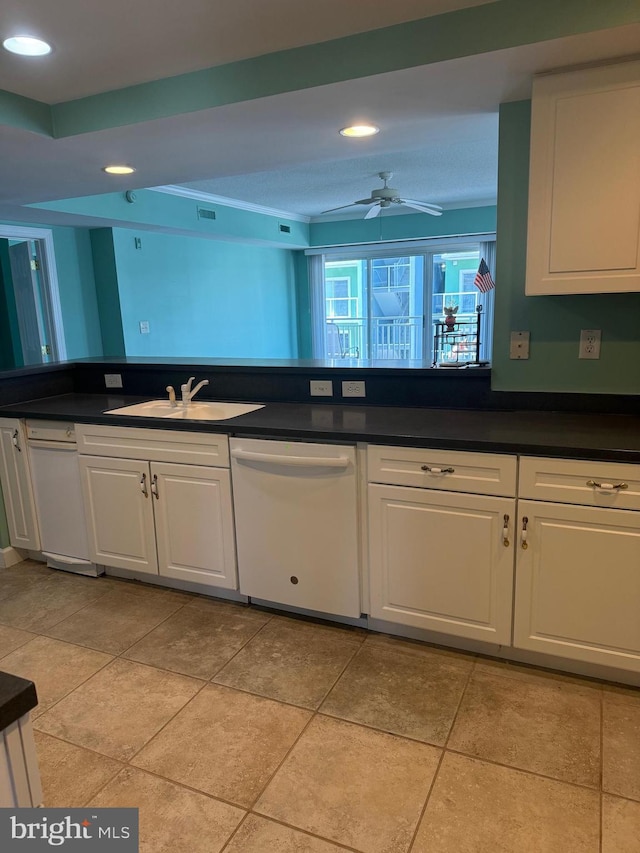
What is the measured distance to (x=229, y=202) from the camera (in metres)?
6.34

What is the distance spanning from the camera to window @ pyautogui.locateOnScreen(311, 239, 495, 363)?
26.2ft

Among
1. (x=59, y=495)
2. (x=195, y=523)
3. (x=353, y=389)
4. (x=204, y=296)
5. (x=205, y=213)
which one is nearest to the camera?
(x=195, y=523)

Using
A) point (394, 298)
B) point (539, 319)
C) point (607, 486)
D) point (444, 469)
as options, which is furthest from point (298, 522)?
point (394, 298)

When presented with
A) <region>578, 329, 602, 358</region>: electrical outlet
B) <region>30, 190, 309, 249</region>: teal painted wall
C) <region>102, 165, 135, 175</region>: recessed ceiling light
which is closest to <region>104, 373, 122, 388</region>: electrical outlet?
<region>102, 165, 135, 175</region>: recessed ceiling light

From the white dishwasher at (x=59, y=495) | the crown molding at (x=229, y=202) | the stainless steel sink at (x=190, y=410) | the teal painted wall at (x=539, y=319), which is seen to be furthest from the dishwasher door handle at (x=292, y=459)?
the crown molding at (x=229, y=202)

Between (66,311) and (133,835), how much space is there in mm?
5036

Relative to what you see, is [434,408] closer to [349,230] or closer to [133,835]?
[133,835]

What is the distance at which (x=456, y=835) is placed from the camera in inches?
61.5

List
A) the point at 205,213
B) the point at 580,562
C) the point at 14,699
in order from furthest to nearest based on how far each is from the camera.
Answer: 1. the point at 205,213
2. the point at 580,562
3. the point at 14,699

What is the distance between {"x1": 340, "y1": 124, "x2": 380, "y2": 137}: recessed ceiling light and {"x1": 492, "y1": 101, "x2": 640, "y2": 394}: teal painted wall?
529 mm

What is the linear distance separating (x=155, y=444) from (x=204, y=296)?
422cm

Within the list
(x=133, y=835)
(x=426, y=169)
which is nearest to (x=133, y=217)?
(x=426, y=169)

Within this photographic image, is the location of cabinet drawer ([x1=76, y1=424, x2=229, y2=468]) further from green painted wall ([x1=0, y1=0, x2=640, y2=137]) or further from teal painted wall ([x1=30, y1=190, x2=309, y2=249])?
teal painted wall ([x1=30, y1=190, x2=309, y2=249])

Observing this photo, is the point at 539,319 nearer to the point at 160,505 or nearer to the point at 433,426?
the point at 433,426
